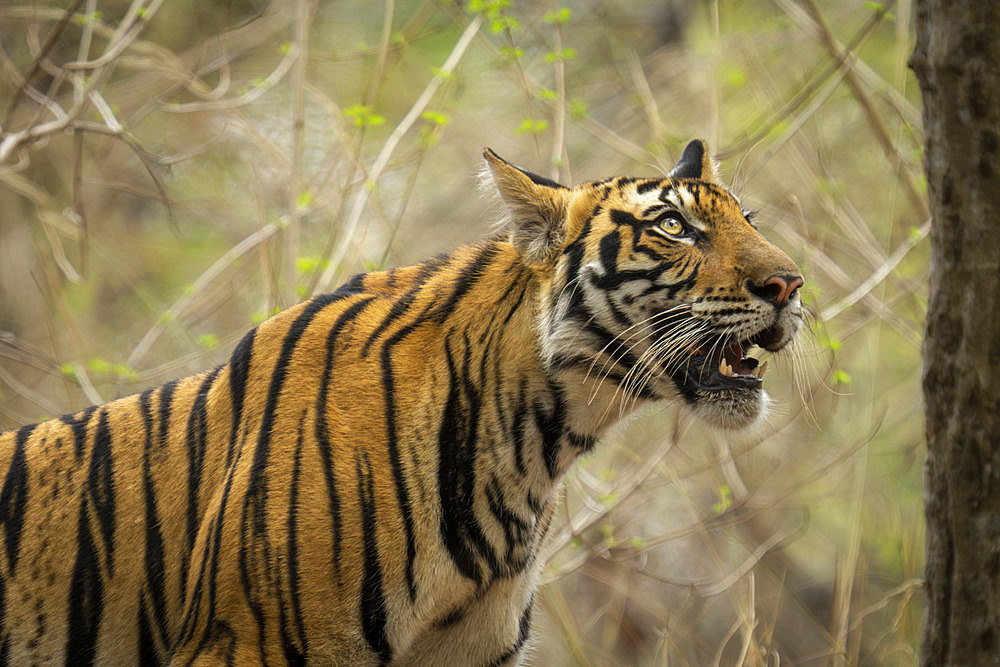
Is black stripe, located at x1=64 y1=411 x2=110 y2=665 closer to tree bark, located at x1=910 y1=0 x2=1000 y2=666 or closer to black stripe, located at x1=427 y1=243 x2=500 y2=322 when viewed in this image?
black stripe, located at x1=427 y1=243 x2=500 y2=322

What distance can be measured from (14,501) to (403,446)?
52.8 inches

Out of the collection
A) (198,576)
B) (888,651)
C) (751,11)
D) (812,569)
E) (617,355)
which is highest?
(751,11)

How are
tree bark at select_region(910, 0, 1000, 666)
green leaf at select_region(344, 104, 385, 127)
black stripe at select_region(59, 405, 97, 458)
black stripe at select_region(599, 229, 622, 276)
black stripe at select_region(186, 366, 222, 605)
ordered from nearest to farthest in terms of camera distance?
tree bark at select_region(910, 0, 1000, 666) → black stripe at select_region(599, 229, 622, 276) → black stripe at select_region(186, 366, 222, 605) → black stripe at select_region(59, 405, 97, 458) → green leaf at select_region(344, 104, 385, 127)

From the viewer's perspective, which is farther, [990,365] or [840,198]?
[840,198]

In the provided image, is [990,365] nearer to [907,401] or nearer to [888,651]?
[888,651]

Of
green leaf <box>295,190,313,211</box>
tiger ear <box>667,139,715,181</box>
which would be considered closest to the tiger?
tiger ear <box>667,139,715,181</box>

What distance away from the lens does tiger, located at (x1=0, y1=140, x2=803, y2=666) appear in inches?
111

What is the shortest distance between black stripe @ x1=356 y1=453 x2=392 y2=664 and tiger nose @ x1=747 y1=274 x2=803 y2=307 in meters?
1.22

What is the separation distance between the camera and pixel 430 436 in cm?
296

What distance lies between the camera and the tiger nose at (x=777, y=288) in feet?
9.27

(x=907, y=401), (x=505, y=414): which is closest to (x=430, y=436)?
(x=505, y=414)

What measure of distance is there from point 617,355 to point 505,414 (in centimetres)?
37

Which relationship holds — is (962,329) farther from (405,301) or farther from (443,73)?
(443,73)

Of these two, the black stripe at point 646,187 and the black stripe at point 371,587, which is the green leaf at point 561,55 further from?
the black stripe at point 371,587
